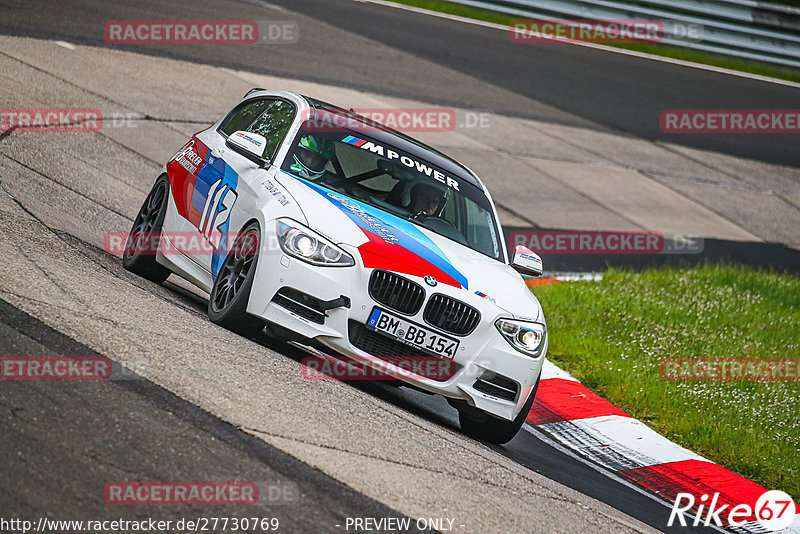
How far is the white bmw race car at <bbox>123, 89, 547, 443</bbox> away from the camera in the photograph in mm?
6566

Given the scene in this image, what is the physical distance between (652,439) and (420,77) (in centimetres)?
1313

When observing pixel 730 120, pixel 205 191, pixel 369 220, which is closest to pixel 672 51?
pixel 730 120

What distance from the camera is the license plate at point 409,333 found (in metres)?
6.54

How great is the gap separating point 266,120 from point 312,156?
85 cm

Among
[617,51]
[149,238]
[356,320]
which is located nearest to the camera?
[356,320]

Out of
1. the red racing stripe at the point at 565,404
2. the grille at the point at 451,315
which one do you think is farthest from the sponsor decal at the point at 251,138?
the red racing stripe at the point at 565,404

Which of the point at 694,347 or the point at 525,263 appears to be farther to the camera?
the point at 694,347

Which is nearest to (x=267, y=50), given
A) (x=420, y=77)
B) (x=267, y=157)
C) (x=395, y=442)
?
(x=420, y=77)

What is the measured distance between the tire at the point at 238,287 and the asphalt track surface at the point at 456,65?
10568mm

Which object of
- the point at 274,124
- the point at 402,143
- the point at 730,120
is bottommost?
the point at 274,124

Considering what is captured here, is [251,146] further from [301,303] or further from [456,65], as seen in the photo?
[456,65]

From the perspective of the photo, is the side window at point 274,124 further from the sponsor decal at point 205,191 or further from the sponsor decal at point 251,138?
the sponsor decal at point 205,191

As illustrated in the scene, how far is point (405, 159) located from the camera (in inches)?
318

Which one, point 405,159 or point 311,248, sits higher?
point 405,159
